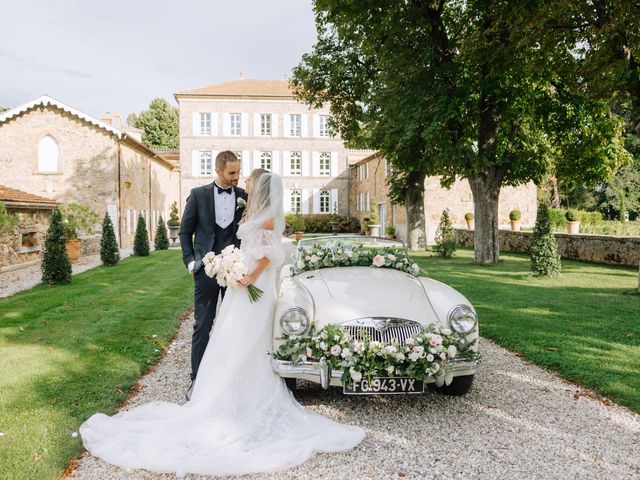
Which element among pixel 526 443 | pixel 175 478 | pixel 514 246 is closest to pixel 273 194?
pixel 175 478

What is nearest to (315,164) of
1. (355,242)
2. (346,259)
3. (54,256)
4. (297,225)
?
(297,225)

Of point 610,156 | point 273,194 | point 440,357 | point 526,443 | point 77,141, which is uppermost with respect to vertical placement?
point 77,141

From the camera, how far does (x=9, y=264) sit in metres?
16.6

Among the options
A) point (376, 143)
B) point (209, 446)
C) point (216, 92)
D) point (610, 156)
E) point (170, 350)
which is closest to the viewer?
point (209, 446)

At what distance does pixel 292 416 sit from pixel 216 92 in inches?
1699

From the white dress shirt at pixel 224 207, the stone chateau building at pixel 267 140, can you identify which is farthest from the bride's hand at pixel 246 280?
the stone chateau building at pixel 267 140

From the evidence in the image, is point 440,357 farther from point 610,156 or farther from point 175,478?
point 610,156

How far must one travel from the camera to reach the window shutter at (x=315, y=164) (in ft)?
148

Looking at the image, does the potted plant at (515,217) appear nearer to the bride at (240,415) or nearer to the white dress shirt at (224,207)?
the white dress shirt at (224,207)

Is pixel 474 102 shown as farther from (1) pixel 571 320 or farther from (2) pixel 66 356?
(2) pixel 66 356

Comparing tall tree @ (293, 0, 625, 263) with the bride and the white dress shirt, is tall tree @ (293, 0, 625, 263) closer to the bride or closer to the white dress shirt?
the white dress shirt

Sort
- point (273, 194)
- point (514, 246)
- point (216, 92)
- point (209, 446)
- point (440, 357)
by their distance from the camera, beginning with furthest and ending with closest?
point (216, 92) → point (514, 246) → point (273, 194) → point (440, 357) → point (209, 446)

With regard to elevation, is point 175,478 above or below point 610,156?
below

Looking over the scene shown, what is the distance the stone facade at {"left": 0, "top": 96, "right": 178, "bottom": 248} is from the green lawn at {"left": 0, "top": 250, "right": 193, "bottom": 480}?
51.0ft
